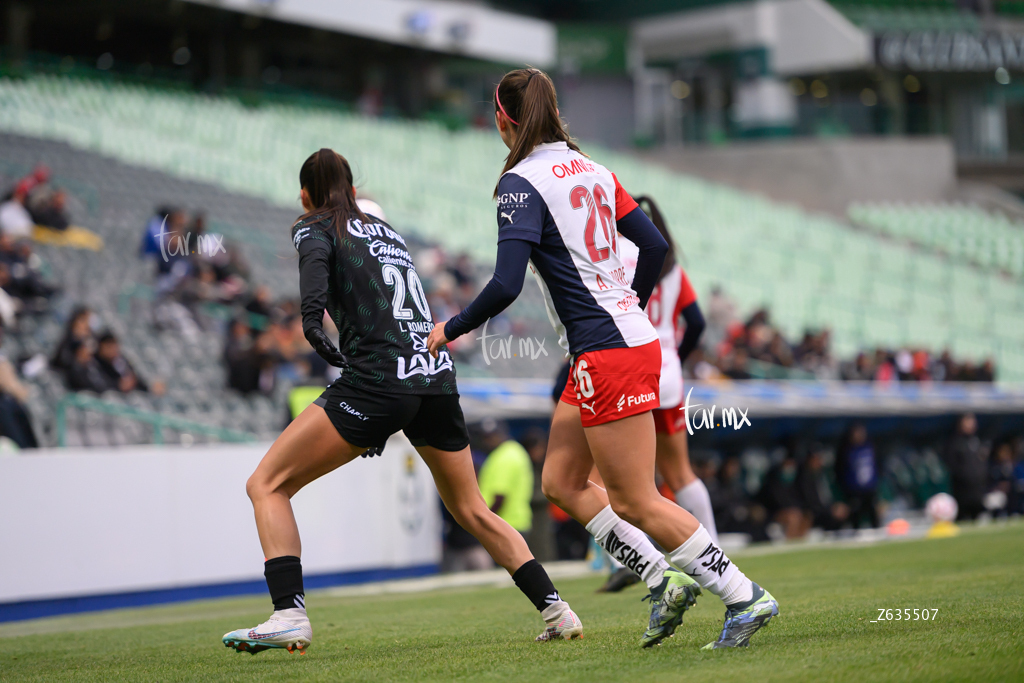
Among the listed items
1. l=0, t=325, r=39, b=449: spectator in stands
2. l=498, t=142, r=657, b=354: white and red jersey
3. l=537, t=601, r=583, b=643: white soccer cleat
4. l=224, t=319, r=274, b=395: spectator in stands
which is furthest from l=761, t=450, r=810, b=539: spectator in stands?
l=498, t=142, r=657, b=354: white and red jersey

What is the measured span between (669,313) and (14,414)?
18.1 ft

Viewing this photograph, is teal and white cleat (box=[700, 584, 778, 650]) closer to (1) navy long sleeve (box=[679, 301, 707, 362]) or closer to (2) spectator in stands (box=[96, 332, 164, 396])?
(1) navy long sleeve (box=[679, 301, 707, 362])

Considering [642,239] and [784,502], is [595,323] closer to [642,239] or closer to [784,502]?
[642,239]

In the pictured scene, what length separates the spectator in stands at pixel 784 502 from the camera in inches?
586

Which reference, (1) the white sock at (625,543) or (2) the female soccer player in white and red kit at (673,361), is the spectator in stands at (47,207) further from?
(1) the white sock at (625,543)

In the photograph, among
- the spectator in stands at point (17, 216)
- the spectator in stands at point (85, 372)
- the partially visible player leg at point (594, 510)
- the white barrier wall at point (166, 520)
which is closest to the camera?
the partially visible player leg at point (594, 510)

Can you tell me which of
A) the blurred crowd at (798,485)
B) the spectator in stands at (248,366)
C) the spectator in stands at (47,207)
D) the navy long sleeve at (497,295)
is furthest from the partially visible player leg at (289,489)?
the spectator in stands at (47,207)

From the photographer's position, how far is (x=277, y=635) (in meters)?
4.39

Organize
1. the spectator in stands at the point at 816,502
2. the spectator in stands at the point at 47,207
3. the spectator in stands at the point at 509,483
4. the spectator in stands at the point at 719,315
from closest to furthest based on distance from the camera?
1. the spectator in stands at the point at 509,483
2. the spectator in stands at the point at 47,207
3. the spectator in stands at the point at 816,502
4. the spectator in stands at the point at 719,315

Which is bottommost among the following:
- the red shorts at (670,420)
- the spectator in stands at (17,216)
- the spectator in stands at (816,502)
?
the spectator in stands at (816,502)

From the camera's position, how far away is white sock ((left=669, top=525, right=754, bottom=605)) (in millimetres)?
4074

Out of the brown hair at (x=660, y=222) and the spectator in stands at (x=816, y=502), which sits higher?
the brown hair at (x=660, y=222)

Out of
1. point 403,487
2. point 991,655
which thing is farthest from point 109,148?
point 991,655

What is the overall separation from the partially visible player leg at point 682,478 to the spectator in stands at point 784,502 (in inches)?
331
